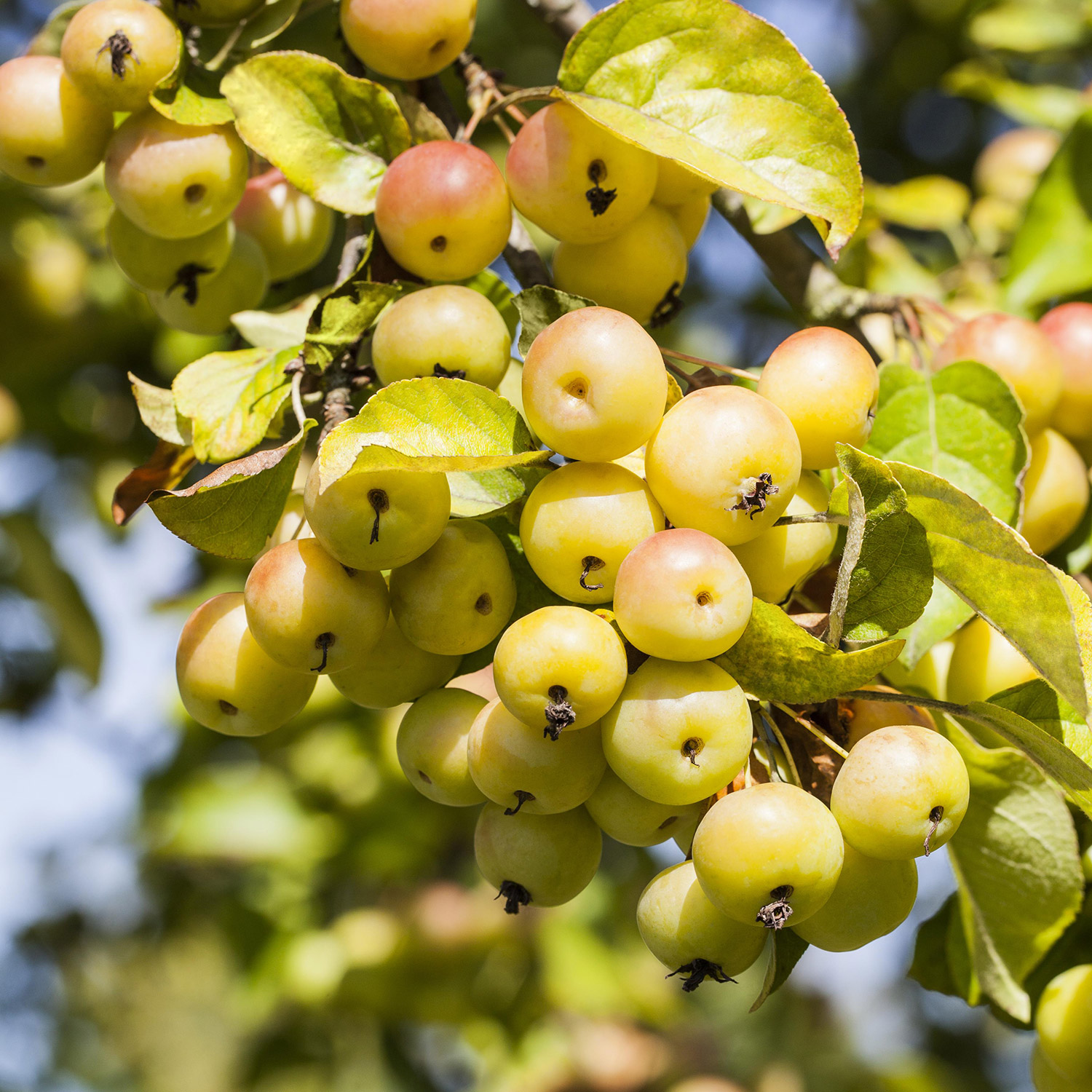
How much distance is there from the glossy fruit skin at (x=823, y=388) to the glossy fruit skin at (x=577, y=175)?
16cm

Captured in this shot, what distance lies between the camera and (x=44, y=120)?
33.9 inches

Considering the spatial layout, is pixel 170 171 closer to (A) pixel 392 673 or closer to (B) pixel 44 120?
(B) pixel 44 120

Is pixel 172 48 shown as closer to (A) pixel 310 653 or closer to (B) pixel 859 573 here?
(A) pixel 310 653

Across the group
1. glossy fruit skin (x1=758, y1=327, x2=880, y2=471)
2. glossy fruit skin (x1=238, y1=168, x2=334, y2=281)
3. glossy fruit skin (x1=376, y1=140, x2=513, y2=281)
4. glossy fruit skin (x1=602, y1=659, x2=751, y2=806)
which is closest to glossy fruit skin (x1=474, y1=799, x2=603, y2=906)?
glossy fruit skin (x1=602, y1=659, x2=751, y2=806)

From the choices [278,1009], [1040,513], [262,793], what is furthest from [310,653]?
[278,1009]

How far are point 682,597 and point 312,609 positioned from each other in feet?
0.77

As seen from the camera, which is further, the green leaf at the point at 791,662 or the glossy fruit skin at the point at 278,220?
the glossy fruit skin at the point at 278,220

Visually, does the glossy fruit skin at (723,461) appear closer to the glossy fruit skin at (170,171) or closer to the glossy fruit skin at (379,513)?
the glossy fruit skin at (379,513)

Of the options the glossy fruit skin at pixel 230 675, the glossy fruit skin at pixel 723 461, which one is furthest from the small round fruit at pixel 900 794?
the glossy fruit skin at pixel 230 675

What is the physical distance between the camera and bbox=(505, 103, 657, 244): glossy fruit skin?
721 mm

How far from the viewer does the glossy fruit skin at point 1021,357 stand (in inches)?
38.5

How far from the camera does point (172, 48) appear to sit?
0.82 meters

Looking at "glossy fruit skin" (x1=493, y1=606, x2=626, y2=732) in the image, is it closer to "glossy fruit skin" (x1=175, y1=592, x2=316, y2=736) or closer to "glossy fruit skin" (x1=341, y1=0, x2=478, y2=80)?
"glossy fruit skin" (x1=175, y1=592, x2=316, y2=736)

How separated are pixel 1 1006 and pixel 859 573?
648cm
